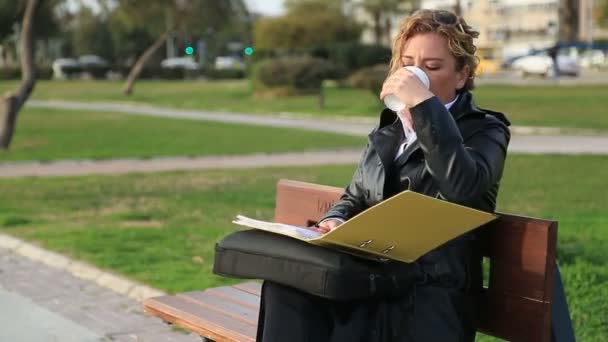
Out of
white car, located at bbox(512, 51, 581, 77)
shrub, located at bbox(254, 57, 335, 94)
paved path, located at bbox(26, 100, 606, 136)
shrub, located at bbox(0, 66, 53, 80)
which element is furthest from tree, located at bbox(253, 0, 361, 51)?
paved path, located at bbox(26, 100, 606, 136)

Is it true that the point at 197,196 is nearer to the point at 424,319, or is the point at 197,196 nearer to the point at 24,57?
the point at 424,319

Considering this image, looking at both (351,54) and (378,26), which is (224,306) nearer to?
(351,54)

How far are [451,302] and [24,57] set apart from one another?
15.9 meters

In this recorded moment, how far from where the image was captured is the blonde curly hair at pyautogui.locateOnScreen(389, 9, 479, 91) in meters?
3.01

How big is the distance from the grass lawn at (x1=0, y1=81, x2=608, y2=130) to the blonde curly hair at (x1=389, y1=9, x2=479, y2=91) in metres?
18.0

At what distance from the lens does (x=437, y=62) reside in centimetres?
303

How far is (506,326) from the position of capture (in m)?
3.15

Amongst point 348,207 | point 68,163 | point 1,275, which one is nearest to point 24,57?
point 68,163

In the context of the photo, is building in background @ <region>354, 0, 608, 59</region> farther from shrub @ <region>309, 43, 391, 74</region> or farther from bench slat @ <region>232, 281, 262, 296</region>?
bench slat @ <region>232, 281, 262, 296</region>

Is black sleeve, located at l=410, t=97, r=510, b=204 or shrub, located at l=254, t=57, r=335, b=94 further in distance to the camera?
shrub, located at l=254, t=57, r=335, b=94

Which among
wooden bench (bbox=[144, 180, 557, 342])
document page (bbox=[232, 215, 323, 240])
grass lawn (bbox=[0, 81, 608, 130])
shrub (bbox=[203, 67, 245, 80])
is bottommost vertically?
shrub (bbox=[203, 67, 245, 80])

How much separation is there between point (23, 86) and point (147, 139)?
9.20 feet

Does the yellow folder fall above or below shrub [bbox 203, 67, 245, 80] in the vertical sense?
above

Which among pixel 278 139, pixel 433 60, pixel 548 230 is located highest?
pixel 433 60
